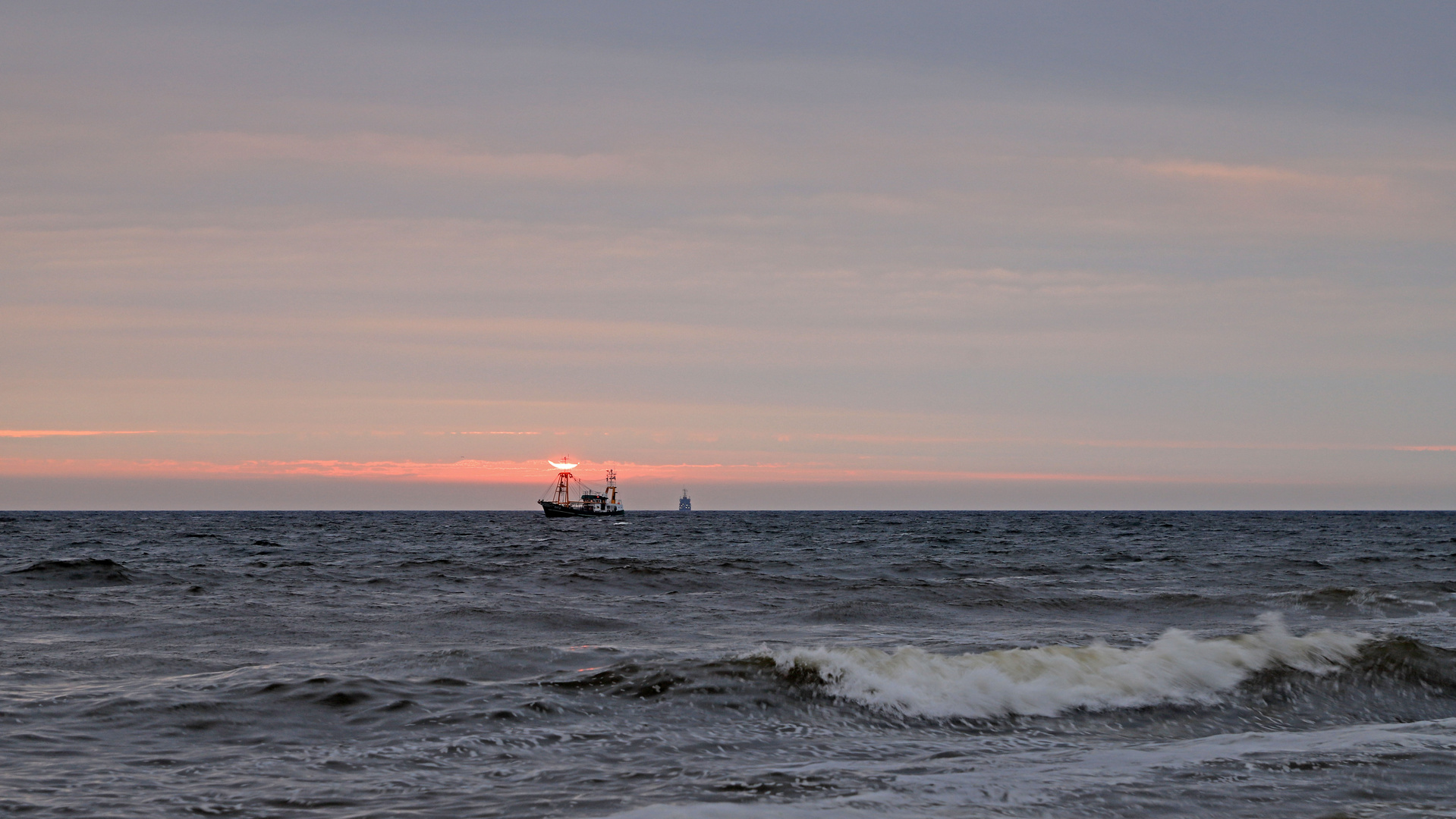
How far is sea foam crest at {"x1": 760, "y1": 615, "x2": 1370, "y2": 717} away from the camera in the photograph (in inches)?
468

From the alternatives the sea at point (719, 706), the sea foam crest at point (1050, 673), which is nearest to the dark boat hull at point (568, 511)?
the sea at point (719, 706)

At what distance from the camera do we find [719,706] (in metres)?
11.5

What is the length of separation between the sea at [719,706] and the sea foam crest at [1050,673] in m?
0.05

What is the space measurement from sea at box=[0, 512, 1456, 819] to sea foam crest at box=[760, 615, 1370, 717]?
0.05 m

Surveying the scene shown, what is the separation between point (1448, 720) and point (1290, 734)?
2116 mm

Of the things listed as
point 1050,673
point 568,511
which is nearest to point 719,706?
point 1050,673

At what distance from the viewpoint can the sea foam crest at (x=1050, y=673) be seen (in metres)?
11.9

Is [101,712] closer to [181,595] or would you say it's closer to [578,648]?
[578,648]

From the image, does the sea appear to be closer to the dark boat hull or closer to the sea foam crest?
the sea foam crest

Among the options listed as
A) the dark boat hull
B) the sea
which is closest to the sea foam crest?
the sea

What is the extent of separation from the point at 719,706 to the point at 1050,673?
14.3ft

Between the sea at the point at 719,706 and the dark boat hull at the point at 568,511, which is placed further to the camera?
the dark boat hull at the point at 568,511

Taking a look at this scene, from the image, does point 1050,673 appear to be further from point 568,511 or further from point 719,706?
point 568,511

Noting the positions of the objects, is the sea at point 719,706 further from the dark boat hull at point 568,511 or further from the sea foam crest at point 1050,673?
the dark boat hull at point 568,511
